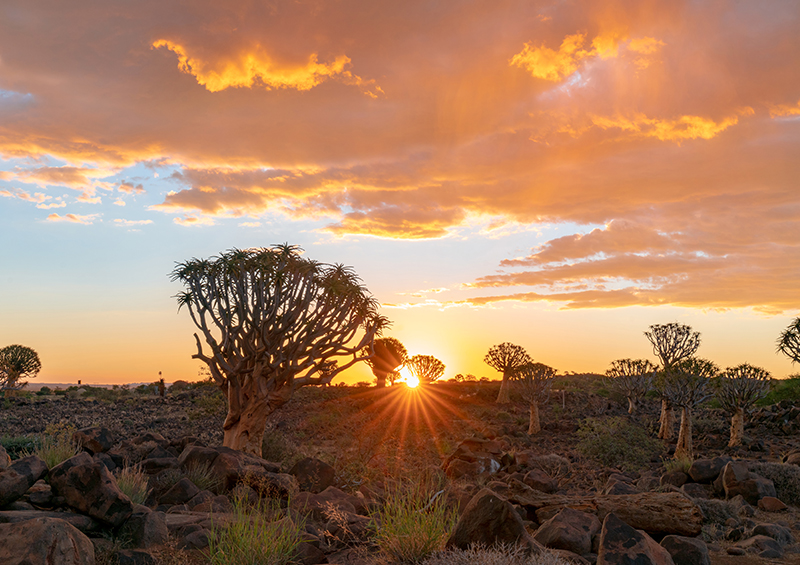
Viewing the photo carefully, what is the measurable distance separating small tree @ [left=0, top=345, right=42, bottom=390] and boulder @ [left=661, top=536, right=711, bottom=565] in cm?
5992

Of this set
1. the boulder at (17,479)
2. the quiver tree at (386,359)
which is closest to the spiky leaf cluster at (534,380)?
the quiver tree at (386,359)

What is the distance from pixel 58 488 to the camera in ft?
23.7

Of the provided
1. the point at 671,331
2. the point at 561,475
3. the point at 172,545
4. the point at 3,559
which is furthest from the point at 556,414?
the point at 3,559

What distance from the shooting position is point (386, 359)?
→ 154 feet

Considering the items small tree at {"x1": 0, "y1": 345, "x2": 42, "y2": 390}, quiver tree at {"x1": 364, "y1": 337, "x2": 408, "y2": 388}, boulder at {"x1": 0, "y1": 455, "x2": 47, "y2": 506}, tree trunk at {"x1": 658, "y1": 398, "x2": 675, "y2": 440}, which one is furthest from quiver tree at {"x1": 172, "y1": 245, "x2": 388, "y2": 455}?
small tree at {"x1": 0, "y1": 345, "x2": 42, "y2": 390}

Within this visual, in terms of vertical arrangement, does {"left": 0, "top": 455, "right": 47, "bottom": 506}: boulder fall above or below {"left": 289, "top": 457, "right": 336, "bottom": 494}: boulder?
above

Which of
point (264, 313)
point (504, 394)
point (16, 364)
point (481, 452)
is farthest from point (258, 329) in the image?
point (16, 364)

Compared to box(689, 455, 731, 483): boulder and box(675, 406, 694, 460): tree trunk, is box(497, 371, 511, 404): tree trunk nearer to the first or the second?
box(675, 406, 694, 460): tree trunk

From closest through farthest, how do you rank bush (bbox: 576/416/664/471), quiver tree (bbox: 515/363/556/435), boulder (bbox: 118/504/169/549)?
boulder (bbox: 118/504/169/549) → bush (bbox: 576/416/664/471) → quiver tree (bbox: 515/363/556/435)

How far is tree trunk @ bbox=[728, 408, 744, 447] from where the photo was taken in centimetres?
2194

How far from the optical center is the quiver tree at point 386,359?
152 ft

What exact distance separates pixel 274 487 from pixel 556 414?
24.5m

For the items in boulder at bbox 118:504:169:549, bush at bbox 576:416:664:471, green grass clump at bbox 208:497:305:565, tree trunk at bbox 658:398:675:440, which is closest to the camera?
green grass clump at bbox 208:497:305:565

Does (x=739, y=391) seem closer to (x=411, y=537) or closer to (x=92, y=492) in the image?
(x=411, y=537)
